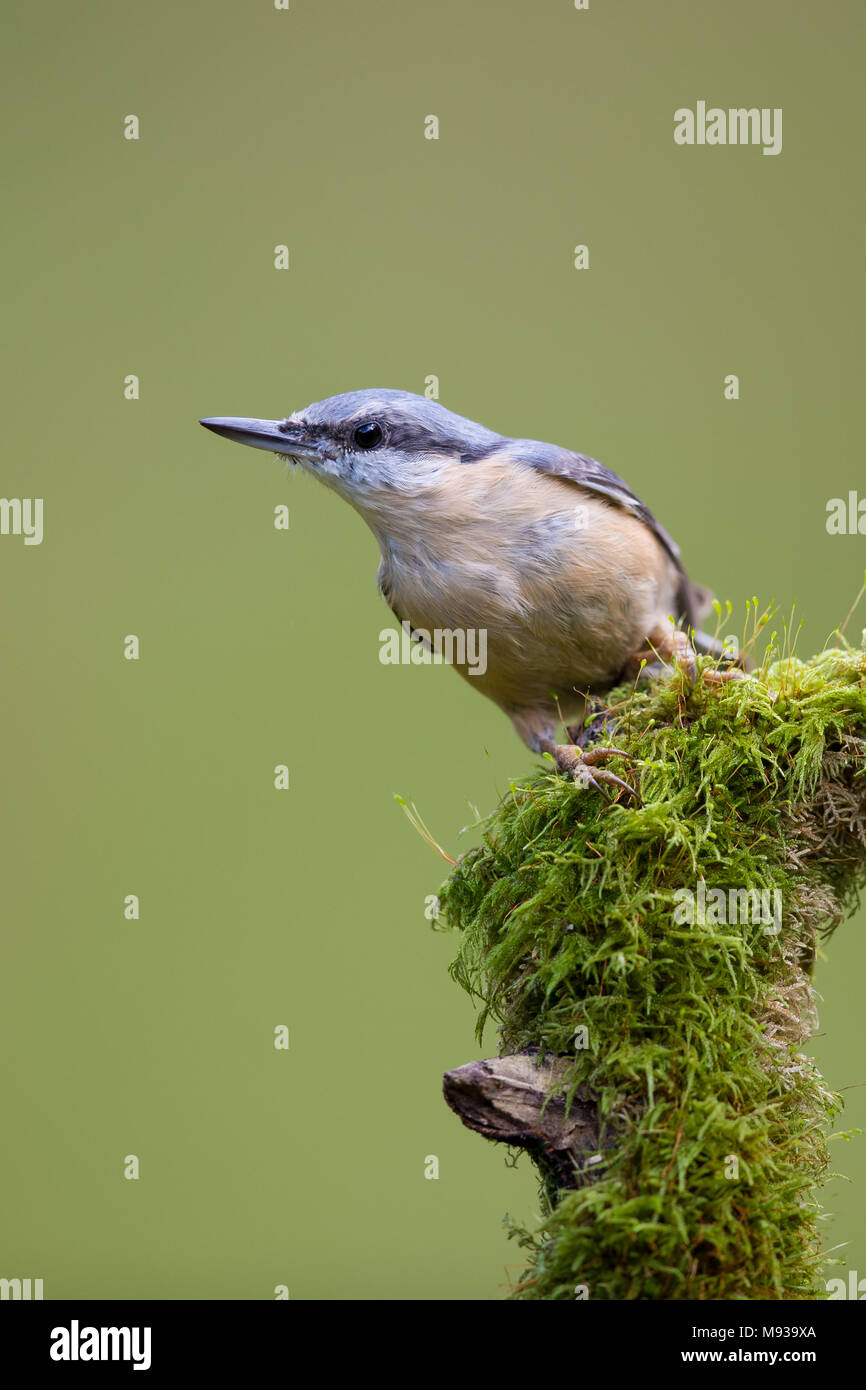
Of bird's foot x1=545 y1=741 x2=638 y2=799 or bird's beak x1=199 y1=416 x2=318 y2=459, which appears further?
bird's beak x1=199 y1=416 x2=318 y2=459

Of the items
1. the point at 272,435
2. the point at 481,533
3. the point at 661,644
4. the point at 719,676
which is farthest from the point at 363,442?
the point at 719,676

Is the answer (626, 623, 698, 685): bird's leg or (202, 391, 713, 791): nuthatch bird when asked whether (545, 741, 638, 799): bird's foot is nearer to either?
(202, 391, 713, 791): nuthatch bird

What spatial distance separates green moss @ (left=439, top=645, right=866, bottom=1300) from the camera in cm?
185

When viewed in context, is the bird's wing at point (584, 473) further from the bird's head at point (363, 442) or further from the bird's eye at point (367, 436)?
the bird's eye at point (367, 436)

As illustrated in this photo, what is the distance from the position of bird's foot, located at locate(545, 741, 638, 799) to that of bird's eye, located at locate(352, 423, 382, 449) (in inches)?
36.1

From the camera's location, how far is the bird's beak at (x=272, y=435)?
110 inches

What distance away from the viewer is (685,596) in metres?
3.40

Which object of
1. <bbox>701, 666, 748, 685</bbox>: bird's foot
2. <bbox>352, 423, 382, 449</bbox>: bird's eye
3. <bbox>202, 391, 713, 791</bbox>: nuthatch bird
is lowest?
<bbox>701, 666, 748, 685</bbox>: bird's foot

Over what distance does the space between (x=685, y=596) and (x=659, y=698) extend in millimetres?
1072

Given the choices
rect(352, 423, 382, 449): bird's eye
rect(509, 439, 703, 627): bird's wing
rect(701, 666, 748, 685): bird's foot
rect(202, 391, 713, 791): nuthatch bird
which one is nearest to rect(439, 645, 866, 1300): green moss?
rect(701, 666, 748, 685): bird's foot

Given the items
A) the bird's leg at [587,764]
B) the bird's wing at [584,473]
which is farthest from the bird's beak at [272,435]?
the bird's leg at [587,764]

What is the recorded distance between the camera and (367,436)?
277 centimetres
